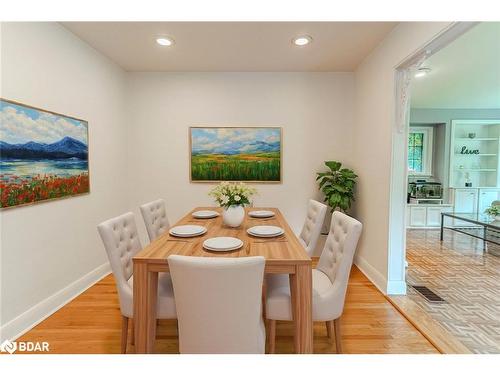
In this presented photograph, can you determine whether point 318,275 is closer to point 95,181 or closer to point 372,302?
point 372,302

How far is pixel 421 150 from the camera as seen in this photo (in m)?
6.09

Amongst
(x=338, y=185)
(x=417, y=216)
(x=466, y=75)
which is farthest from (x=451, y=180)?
(x=338, y=185)

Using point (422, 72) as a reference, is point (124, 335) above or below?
below

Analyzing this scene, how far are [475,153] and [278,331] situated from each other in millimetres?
6163

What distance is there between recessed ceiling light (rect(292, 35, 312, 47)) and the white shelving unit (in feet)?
15.3

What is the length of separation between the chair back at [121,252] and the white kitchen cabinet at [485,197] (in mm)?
6680

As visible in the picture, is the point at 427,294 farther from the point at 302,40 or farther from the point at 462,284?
the point at 302,40

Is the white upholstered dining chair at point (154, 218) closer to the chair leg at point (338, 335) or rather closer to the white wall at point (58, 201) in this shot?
the white wall at point (58, 201)

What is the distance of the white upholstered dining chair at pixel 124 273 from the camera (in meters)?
1.66

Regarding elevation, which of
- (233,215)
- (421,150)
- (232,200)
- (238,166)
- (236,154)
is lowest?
(233,215)

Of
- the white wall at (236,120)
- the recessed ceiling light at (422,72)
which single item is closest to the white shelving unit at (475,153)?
the recessed ceiling light at (422,72)

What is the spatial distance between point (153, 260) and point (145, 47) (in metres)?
2.46
